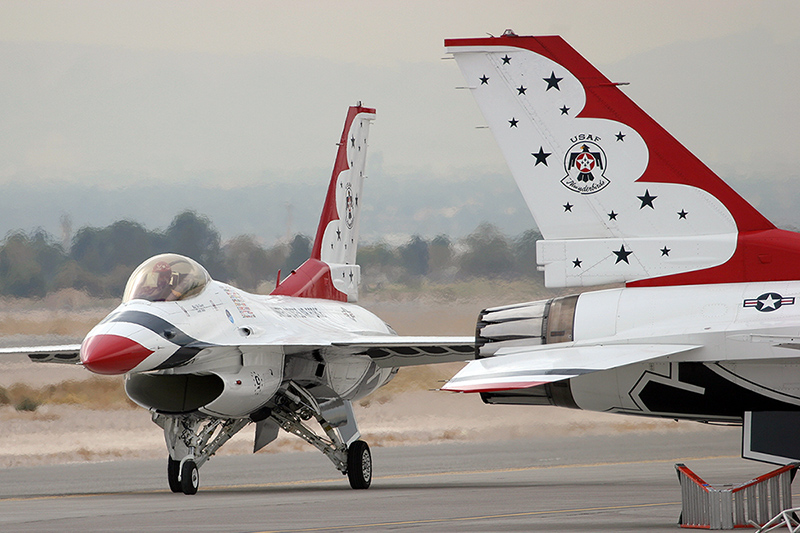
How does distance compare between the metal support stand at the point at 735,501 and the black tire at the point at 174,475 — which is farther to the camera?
the black tire at the point at 174,475

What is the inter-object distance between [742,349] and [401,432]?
1613 centimetres

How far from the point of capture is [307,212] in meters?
36.3

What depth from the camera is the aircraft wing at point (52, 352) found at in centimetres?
1418

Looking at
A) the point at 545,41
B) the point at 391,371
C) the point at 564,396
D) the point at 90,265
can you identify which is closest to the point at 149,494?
the point at 391,371

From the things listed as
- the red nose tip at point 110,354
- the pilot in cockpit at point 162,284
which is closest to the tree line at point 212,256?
the pilot in cockpit at point 162,284

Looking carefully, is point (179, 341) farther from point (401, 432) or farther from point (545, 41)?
point (401, 432)

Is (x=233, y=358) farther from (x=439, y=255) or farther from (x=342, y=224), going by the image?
(x=439, y=255)

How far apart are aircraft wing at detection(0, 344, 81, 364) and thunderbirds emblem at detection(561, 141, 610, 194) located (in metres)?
8.04

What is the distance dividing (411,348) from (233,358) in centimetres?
269

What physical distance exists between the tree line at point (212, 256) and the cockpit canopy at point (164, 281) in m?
12.3

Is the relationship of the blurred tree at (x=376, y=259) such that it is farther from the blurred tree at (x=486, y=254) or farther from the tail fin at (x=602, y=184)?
the tail fin at (x=602, y=184)

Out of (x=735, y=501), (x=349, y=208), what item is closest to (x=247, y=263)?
(x=349, y=208)

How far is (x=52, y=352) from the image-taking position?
47.0 ft

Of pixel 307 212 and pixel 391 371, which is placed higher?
pixel 307 212
